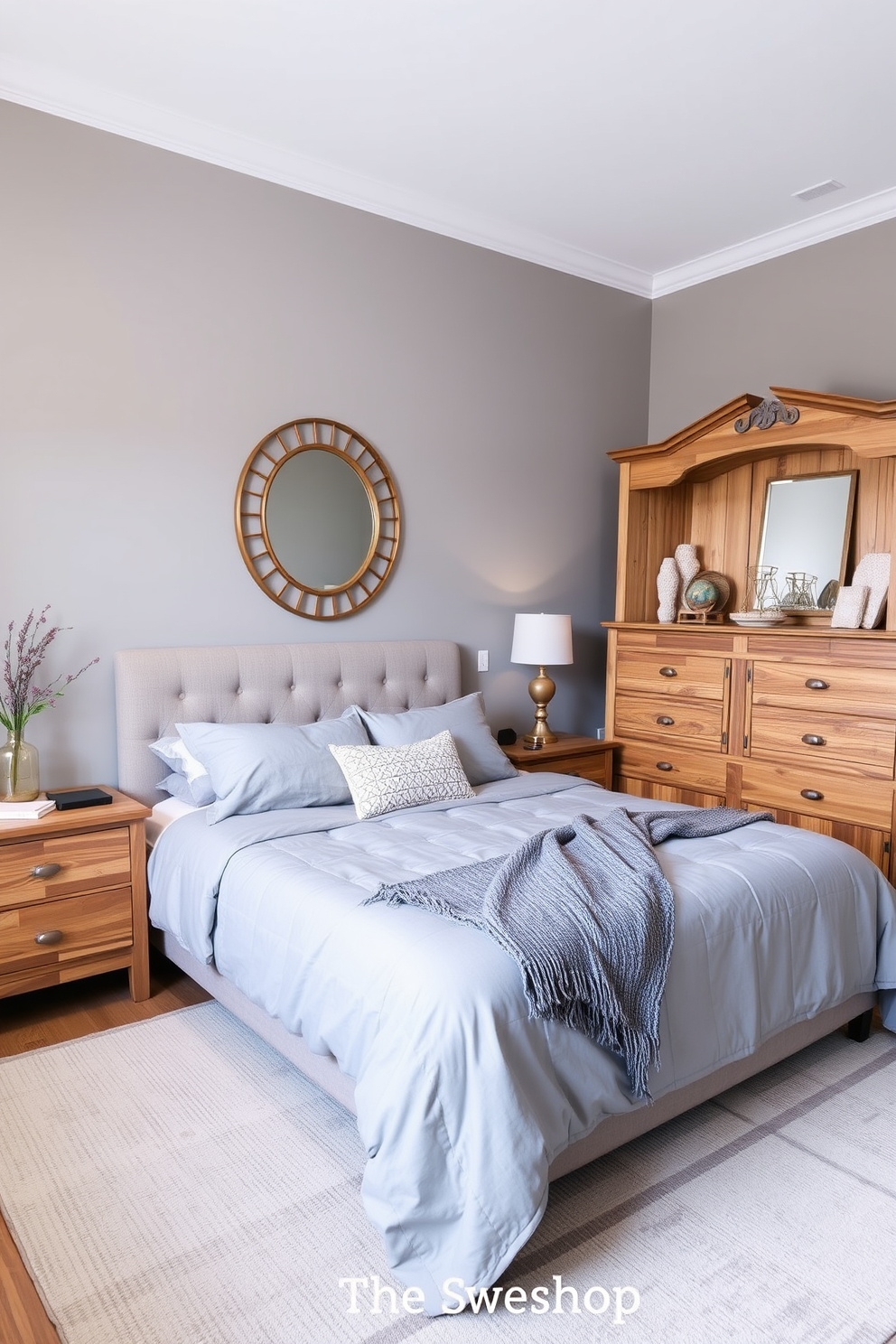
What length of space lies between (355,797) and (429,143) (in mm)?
2357

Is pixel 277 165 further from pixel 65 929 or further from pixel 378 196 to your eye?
pixel 65 929

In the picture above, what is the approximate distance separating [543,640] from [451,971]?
2431 millimetres

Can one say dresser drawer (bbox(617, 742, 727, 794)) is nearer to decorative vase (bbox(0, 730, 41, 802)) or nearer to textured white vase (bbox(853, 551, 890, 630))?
textured white vase (bbox(853, 551, 890, 630))

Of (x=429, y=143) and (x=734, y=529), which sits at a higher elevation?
(x=429, y=143)

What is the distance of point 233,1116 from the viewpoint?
221 cm

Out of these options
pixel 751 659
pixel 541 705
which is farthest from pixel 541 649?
pixel 751 659

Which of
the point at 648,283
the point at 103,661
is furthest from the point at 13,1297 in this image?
the point at 648,283

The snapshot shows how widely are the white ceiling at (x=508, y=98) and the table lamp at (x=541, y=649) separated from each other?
172cm

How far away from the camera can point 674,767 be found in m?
3.97

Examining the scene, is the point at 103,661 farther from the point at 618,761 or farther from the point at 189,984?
the point at 618,761

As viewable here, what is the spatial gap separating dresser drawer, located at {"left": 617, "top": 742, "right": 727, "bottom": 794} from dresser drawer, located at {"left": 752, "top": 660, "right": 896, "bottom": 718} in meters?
0.37

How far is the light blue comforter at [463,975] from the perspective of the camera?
1600mm

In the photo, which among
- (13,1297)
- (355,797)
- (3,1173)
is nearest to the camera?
(13,1297)

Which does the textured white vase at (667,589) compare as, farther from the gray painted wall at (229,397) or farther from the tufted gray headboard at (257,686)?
the tufted gray headboard at (257,686)
